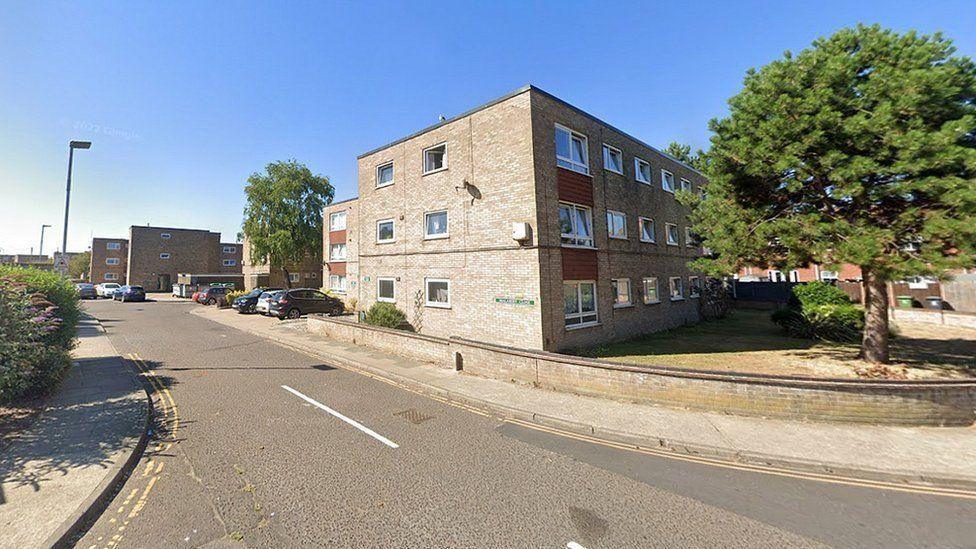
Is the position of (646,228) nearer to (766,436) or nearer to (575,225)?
(575,225)

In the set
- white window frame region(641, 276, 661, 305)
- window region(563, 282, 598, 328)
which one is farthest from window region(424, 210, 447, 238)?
white window frame region(641, 276, 661, 305)

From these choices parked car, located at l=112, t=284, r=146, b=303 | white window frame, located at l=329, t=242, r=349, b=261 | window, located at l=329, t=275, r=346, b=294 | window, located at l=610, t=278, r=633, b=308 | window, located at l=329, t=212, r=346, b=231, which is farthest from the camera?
parked car, located at l=112, t=284, r=146, b=303

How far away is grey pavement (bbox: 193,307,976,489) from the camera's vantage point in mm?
4824

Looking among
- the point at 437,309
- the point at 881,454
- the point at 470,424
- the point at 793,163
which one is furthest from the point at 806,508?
the point at 437,309

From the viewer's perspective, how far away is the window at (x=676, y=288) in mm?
18469

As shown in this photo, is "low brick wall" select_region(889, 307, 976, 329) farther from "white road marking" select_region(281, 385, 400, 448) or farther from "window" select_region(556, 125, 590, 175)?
"white road marking" select_region(281, 385, 400, 448)

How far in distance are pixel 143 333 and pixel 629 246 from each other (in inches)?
900

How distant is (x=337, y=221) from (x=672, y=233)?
26364 mm

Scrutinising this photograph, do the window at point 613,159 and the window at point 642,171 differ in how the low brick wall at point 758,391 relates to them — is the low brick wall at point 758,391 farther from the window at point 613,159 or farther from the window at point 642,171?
the window at point 642,171

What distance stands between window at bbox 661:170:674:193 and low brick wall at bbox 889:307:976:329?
12048 mm

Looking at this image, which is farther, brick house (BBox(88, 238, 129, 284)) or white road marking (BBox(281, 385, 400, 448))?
brick house (BBox(88, 238, 129, 284))

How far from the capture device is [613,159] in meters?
15.6

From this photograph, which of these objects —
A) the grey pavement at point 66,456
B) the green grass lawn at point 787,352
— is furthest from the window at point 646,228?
the grey pavement at point 66,456

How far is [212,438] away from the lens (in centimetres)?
577
